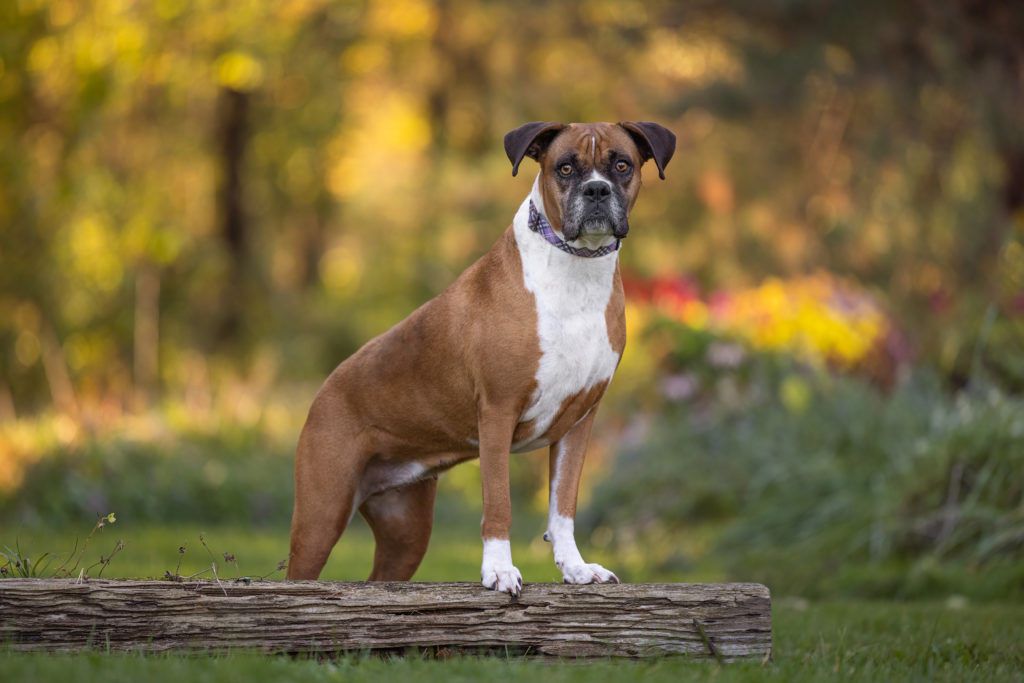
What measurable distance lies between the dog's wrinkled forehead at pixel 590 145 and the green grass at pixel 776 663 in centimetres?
193

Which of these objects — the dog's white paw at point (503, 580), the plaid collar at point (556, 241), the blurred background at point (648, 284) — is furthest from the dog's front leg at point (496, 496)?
the blurred background at point (648, 284)

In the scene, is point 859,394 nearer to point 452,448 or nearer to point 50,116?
point 452,448

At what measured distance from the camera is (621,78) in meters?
19.6

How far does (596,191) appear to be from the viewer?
163 inches

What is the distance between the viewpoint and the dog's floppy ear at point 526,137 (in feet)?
14.1

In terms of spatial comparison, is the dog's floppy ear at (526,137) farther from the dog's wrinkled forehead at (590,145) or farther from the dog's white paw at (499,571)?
the dog's white paw at (499,571)

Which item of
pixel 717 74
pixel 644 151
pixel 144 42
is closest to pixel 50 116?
pixel 144 42

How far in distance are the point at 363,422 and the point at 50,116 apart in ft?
29.6

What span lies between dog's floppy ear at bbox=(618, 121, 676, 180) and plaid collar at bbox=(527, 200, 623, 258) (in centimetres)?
39

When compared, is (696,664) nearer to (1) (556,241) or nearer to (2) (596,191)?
(1) (556,241)

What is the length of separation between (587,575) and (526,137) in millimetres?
1749

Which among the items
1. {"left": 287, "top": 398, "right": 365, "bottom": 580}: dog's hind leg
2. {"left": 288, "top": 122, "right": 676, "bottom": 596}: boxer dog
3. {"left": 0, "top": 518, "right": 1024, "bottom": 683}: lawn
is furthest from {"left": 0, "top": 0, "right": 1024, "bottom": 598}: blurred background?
{"left": 288, "top": 122, "right": 676, "bottom": 596}: boxer dog

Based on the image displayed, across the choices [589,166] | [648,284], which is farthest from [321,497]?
[648,284]

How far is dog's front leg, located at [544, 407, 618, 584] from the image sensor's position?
4207 millimetres
